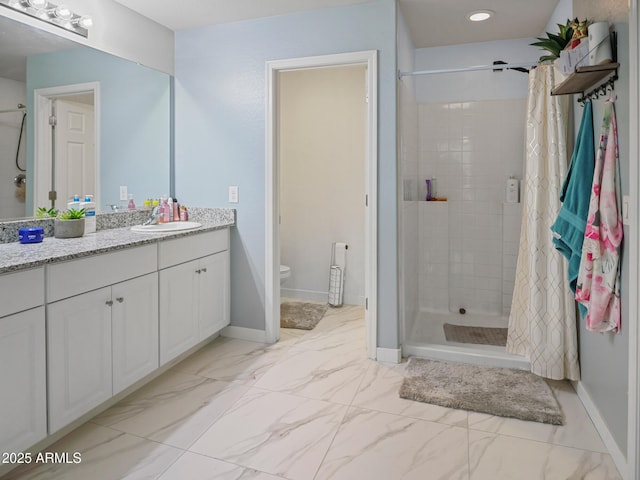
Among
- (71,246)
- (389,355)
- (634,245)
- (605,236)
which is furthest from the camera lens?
(389,355)

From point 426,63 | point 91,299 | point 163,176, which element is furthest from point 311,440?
point 426,63

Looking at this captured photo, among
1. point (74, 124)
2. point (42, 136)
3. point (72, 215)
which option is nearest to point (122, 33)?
point (74, 124)

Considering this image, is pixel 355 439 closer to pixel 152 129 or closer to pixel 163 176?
pixel 163 176

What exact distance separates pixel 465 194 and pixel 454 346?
150cm

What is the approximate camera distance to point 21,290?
1.57 meters

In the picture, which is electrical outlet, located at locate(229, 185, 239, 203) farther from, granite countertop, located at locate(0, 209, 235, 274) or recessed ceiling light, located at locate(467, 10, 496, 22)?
recessed ceiling light, located at locate(467, 10, 496, 22)

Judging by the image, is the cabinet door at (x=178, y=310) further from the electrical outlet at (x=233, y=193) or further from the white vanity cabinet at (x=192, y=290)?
the electrical outlet at (x=233, y=193)

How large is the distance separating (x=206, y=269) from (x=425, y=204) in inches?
82.9

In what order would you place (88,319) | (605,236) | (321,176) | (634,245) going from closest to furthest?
(634,245)
(605,236)
(88,319)
(321,176)

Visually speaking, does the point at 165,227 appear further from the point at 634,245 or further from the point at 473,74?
the point at 473,74

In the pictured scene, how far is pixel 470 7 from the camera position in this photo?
2.89 metres

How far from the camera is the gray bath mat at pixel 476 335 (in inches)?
125

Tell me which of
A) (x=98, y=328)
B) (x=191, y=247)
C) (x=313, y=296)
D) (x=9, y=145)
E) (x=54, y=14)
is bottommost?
(x=313, y=296)

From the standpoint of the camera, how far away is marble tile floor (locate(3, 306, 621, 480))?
1.71m
